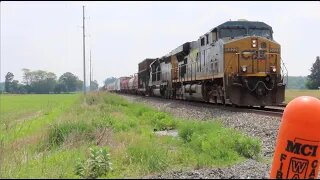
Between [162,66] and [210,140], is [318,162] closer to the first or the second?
[210,140]

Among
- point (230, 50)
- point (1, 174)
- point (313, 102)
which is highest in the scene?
point (230, 50)

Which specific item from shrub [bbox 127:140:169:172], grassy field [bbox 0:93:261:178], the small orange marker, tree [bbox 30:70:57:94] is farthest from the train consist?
tree [bbox 30:70:57:94]

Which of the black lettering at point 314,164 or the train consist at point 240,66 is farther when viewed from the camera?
the train consist at point 240,66

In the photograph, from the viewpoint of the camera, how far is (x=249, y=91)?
17.0 meters

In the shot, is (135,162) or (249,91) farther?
(249,91)

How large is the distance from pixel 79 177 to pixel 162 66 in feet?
94.7

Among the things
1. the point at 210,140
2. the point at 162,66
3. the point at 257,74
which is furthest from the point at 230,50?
the point at 162,66

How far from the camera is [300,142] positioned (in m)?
5.05

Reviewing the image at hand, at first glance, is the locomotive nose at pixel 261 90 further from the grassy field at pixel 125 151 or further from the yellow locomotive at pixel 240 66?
the grassy field at pixel 125 151

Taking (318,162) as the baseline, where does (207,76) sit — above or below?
above

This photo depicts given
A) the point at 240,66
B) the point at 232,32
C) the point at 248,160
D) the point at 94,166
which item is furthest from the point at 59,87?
the point at 94,166

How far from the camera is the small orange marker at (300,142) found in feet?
16.5

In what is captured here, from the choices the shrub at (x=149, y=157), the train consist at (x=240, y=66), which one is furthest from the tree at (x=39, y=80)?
the shrub at (x=149, y=157)

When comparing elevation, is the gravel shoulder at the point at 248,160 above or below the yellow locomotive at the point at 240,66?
below
